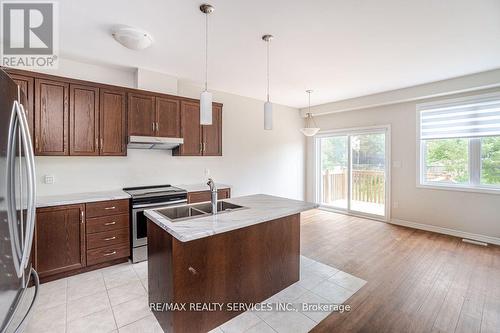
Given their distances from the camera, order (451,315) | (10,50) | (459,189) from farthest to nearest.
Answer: (459,189) < (10,50) < (451,315)

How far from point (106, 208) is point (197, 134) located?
174cm

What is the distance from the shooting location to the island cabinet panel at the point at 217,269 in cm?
170

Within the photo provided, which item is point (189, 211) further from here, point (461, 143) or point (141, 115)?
A: point (461, 143)

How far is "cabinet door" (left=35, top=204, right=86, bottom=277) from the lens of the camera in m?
2.47

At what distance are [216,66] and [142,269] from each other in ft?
9.72

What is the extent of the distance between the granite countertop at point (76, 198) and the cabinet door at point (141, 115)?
34.7 inches

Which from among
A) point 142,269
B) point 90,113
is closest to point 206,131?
point 90,113

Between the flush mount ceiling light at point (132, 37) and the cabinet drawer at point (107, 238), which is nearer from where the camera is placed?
the flush mount ceiling light at point (132, 37)

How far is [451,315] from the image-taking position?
2.06 meters

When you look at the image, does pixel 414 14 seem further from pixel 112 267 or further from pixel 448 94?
pixel 112 267

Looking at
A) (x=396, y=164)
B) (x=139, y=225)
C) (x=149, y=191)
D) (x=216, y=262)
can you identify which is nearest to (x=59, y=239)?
(x=139, y=225)

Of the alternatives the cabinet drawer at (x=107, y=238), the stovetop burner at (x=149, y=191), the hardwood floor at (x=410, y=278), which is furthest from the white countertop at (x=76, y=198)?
the hardwood floor at (x=410, y=278)

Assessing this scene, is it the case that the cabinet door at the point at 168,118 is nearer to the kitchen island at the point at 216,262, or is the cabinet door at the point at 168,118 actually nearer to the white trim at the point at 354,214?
the kitchen island at the point at 216,262

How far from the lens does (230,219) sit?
184 cm
